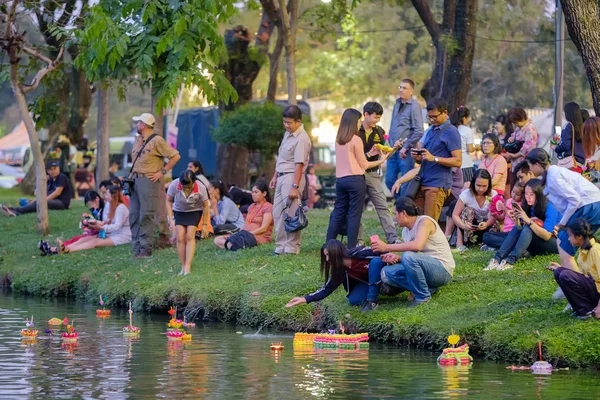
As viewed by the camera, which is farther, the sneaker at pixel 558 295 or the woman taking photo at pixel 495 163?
the woman taking photo at pixel 495 163

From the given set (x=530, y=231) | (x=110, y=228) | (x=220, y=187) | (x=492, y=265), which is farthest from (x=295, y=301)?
(x=110, y=228)

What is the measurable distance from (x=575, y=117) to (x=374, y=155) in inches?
99.6

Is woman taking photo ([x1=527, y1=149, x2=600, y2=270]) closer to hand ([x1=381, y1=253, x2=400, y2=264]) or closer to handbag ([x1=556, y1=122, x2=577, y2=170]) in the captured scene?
hand ([x1=381, y1=253, x2=400, y2=264])

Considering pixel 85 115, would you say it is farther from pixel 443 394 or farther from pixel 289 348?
pixel 443 394

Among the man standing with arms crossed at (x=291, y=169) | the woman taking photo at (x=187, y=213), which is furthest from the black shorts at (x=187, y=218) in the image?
the man standing with arms crossed at (x=291, y=169)

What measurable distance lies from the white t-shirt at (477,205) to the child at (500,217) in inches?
4.2

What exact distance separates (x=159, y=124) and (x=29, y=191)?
18.9 m

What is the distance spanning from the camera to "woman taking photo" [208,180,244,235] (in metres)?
20.0

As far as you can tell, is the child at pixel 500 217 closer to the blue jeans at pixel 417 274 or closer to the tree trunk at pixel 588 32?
the tree trunk at pixel 588 32

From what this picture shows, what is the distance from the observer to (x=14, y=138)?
2901 inches

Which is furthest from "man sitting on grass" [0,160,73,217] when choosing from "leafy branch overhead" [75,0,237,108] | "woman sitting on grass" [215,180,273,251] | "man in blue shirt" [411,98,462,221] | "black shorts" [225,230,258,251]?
"man in blue shirt" [411,98,462,221]

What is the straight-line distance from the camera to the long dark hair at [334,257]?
12.9 m

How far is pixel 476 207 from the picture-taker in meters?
15.9

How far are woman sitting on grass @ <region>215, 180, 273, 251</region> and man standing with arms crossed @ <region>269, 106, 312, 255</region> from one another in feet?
4.74
